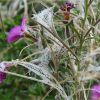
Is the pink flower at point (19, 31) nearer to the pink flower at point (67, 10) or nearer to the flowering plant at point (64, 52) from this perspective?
the flowering plant at point (64, 52)

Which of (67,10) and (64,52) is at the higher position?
(67,10)

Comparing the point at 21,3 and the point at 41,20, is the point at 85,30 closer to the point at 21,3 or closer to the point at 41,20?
the point at 41,20

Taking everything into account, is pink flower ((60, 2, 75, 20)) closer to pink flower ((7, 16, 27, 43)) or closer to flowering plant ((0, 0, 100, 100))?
flowering plant ((0, 0, 100, 100))

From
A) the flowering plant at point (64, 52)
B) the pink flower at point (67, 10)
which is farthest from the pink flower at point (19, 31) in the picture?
the pink flower at point (67, 10)

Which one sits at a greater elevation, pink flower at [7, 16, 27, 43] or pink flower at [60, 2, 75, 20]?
pink flower at [60, 2, 75, 20]

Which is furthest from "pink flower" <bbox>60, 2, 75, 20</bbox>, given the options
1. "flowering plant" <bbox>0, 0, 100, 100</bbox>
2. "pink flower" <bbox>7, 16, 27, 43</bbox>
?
"pink flower" <bbox>7, 16, 27, 43</bbox>

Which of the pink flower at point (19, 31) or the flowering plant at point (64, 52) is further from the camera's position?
the pink flower at point (19, 31)

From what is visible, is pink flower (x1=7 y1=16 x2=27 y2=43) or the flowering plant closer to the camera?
the flowering plant

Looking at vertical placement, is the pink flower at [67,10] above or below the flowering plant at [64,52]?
above

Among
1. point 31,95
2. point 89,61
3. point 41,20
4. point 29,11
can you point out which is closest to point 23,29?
point 41,20

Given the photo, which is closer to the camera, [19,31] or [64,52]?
[64,52]

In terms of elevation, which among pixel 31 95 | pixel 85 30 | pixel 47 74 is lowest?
pixel 31 95
